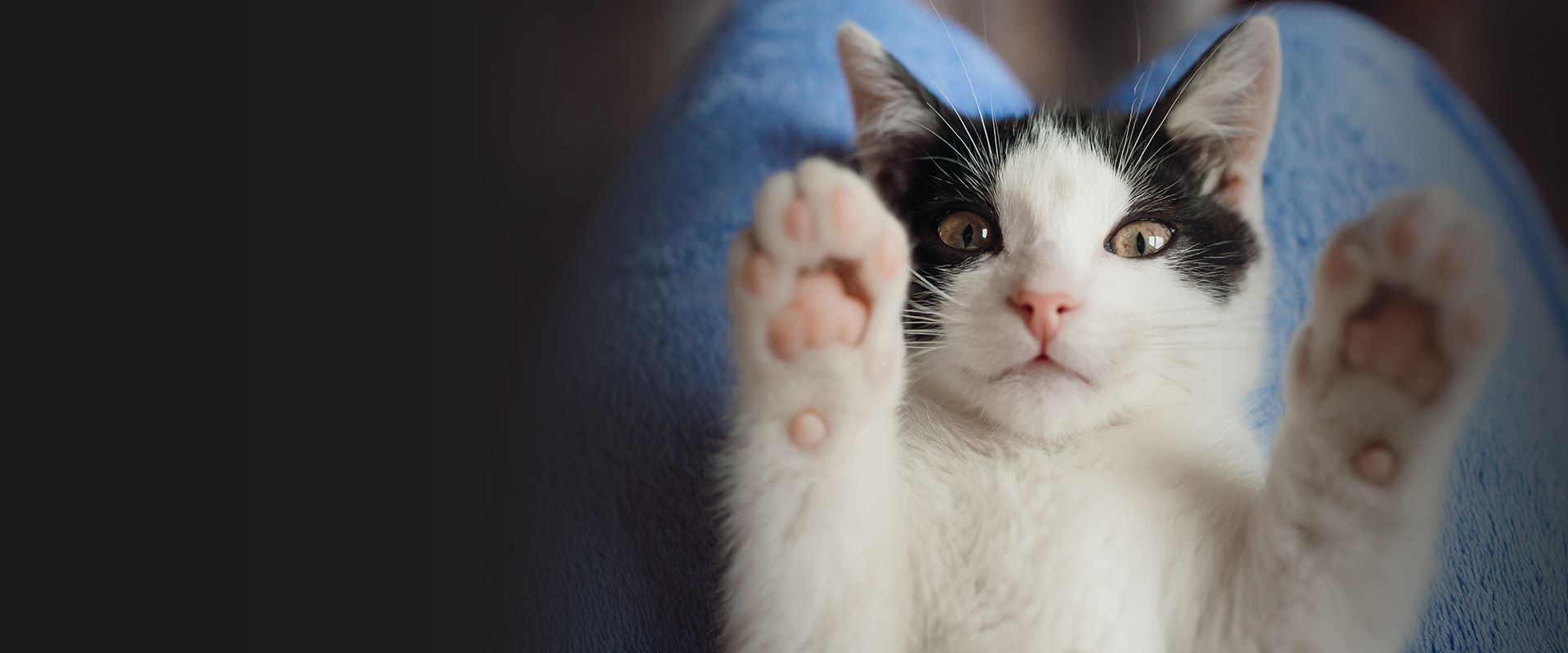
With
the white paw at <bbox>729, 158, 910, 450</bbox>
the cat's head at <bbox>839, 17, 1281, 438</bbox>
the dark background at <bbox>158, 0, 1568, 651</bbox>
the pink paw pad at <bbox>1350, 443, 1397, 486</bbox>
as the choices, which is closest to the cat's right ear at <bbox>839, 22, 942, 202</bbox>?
the cat's head at <bbox>839, 17, 1281, 438</bbox>

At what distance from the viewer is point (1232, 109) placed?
632 millimetres

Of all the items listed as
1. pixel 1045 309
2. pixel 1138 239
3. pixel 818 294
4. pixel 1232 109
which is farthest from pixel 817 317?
pixel 1232 109

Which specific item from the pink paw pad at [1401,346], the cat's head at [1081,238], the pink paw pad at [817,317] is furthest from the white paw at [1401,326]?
the pink paw pad at [817,317]

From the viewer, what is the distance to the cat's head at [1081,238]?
51cm

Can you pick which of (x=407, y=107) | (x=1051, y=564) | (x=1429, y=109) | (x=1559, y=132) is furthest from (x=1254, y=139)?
(x=407, y=107)

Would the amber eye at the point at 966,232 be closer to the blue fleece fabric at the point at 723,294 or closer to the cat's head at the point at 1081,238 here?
the cat's head at the point at 1081,238

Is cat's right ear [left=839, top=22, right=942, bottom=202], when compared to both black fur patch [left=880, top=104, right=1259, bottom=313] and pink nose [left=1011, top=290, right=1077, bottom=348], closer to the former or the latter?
black fur patch [left=880, top=104, right=1259, bottom=313]

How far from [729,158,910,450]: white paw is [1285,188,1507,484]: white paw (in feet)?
0.69

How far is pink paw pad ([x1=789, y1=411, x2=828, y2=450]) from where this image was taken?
1.52 feet

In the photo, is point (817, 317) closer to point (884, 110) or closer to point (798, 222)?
point (798, 222)

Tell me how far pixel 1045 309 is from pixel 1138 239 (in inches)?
5.1

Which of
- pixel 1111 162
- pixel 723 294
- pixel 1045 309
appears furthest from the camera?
pixel 723 294

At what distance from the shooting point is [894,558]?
522mm

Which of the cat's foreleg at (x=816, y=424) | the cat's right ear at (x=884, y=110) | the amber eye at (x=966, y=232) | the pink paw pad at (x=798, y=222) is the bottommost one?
the cat's foreleg at (x=816, y=424)
